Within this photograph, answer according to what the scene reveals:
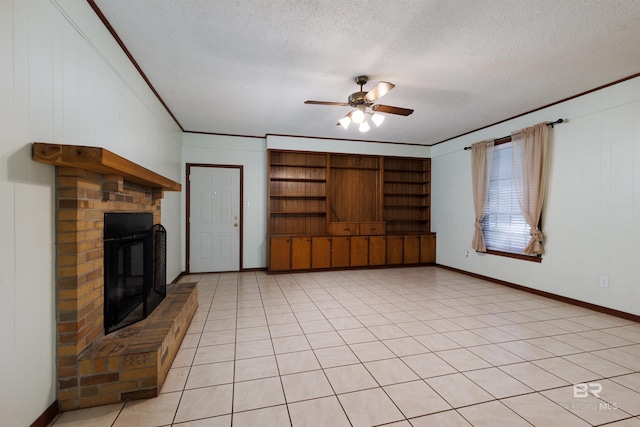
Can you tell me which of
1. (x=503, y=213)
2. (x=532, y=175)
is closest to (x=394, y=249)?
(x=503, y=213)

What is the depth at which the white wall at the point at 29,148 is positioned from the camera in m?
1.35

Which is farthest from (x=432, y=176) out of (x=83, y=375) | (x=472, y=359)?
(x=83, y=375)

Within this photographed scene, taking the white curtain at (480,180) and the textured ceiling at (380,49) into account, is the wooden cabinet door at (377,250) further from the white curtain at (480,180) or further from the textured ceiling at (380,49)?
the textured ceiling at (380,49)

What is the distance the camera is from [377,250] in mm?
5969

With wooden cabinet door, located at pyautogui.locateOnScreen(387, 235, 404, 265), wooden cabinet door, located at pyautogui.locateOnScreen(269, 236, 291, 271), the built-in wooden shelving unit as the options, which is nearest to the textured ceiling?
the built-in wooden shelving unit

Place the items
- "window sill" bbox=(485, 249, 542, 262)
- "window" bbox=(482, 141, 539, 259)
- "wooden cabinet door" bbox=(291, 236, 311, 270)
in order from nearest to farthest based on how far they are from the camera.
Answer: "window sill" bbox=(485, 249, 542, 262), "window" bbox=(482, 141, 539, 259), "wooden cabinet door" bbox=(291, 236, 311, 270)

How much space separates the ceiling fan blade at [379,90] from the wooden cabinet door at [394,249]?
3602 mm

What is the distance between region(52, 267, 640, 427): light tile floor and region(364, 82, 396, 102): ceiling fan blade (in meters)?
2.34

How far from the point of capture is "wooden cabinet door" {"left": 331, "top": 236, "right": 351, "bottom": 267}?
571 centimetres

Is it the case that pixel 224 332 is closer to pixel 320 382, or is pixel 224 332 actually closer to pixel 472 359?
pixel 320 382

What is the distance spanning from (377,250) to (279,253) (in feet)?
6.63

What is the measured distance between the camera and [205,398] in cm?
184

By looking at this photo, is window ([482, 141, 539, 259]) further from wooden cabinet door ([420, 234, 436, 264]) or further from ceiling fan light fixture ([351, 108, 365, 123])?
ceiling fan light fixture ([351, 108, 365, 123])
